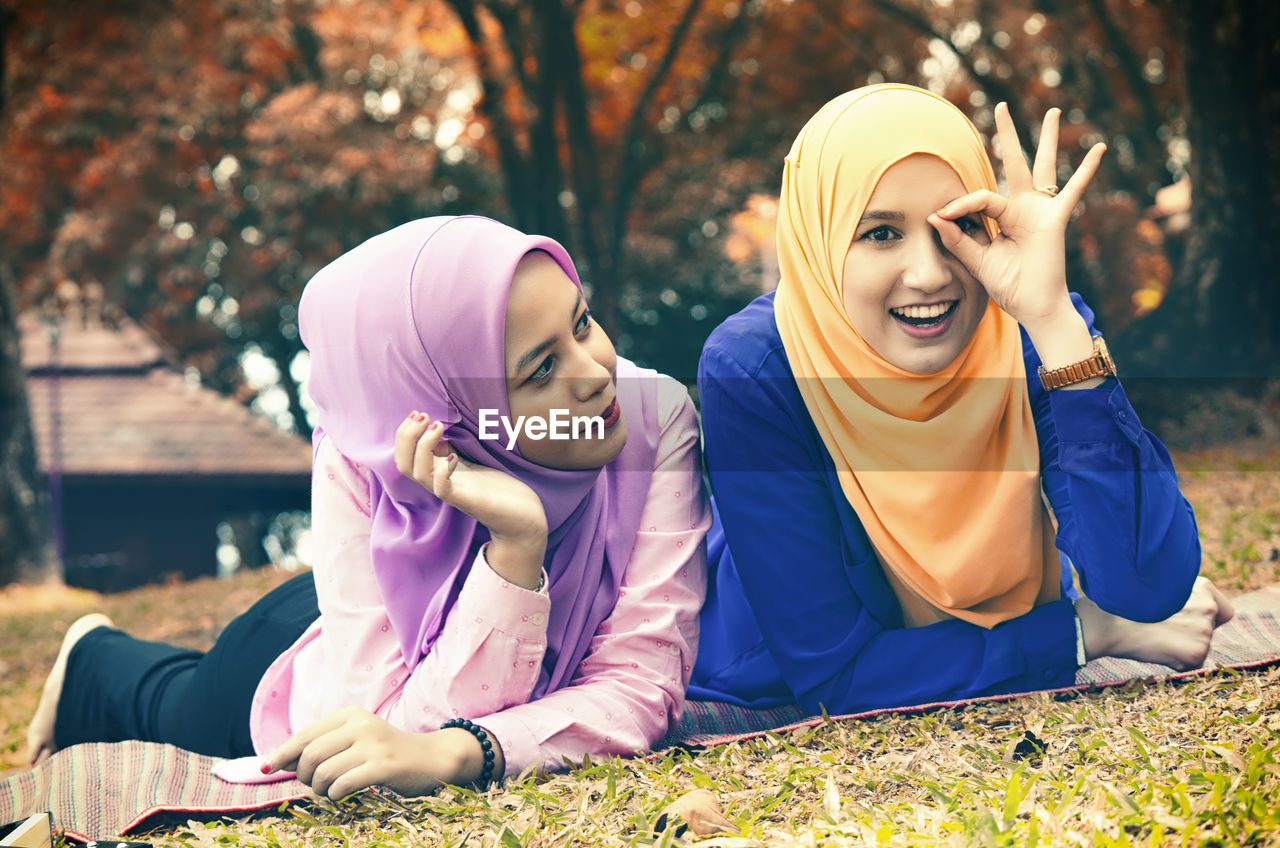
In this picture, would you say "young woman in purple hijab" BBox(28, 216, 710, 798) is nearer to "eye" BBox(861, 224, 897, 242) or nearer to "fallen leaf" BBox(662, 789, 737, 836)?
"fallen leaf" BBox(662, 789, 737, 836)

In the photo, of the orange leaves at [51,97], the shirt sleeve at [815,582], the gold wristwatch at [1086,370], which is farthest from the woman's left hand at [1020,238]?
the orange leaves at [51,97]

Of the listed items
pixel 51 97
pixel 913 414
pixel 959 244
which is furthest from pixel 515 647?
pixel 51 97

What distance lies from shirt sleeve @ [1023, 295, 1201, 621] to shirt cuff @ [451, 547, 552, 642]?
106cm

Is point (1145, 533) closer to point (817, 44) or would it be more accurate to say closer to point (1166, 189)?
point (817, 44)

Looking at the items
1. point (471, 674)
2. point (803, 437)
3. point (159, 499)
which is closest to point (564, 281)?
point (803, 437)

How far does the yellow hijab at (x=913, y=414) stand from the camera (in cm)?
219

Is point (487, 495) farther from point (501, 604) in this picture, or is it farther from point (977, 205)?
point (977, 205)

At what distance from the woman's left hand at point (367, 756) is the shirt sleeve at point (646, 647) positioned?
108 mm

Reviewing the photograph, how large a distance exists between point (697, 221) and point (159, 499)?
6.88 metres

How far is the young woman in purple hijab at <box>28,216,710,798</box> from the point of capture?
2.07m

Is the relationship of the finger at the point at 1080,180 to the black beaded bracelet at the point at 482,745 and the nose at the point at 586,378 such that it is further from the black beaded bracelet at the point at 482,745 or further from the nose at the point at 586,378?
the black beaded bracelet at the point at 482,745

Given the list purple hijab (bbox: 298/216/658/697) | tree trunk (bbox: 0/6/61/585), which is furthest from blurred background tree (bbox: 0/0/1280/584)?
purple hijab (bbox: 298/216/658/697)

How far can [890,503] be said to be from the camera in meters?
2.26

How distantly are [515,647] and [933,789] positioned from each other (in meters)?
0.81
